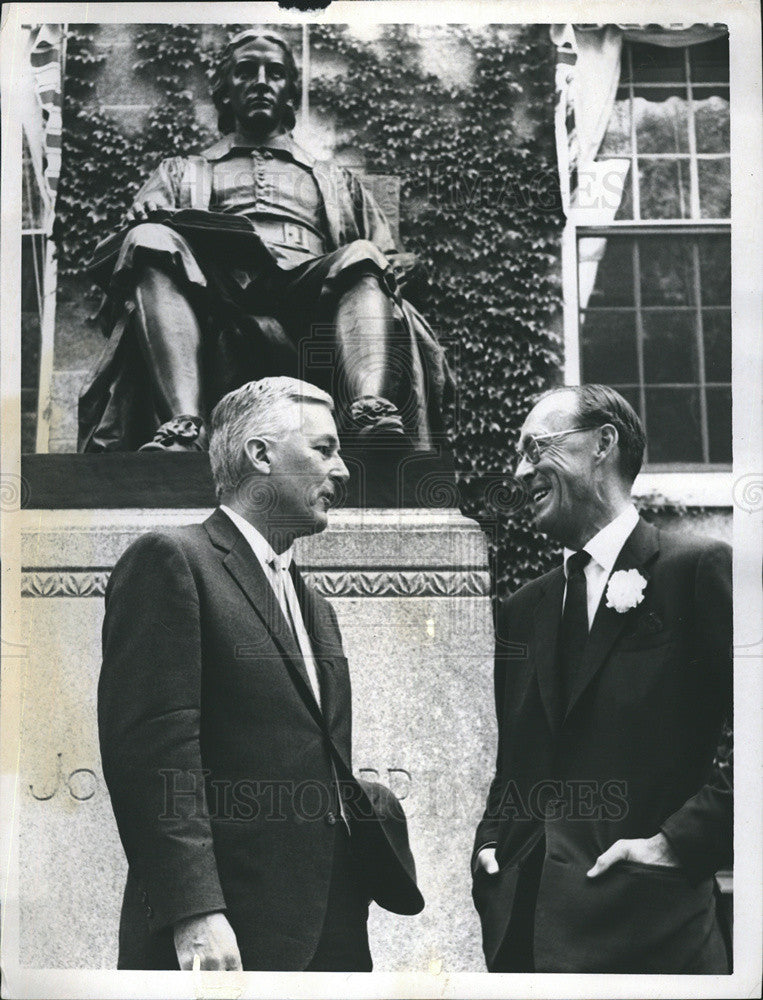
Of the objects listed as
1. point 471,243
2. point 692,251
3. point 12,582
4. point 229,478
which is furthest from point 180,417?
point 692,251

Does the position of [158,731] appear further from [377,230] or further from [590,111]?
[590,111]

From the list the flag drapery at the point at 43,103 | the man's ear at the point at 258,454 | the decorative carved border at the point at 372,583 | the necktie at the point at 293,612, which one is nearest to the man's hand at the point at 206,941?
the necktie at the point at 293,612

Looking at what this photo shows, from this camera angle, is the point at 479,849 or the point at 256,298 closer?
the point at 479,849

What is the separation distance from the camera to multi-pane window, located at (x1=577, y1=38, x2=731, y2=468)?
619 centimetres

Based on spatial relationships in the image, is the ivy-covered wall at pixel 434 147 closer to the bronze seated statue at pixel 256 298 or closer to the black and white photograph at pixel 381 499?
the black and white photograph at pixel 381 499

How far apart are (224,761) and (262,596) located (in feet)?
2.14

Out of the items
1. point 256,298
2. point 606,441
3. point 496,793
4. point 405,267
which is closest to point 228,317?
point 256,298

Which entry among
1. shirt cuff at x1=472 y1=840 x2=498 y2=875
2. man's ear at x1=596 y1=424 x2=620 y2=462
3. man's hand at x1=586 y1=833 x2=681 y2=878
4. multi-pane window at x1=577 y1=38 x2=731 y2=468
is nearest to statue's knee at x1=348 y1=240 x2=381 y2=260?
multi-pane window at x1=577 y1=38 x2=731 y2=468

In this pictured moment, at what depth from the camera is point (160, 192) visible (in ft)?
20.6

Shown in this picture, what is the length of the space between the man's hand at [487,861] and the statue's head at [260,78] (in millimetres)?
3178

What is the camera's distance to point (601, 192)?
250 inches

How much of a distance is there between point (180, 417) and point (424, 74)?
1.86 meters

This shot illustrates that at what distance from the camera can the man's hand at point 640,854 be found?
562cm

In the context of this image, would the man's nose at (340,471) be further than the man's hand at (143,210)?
No
